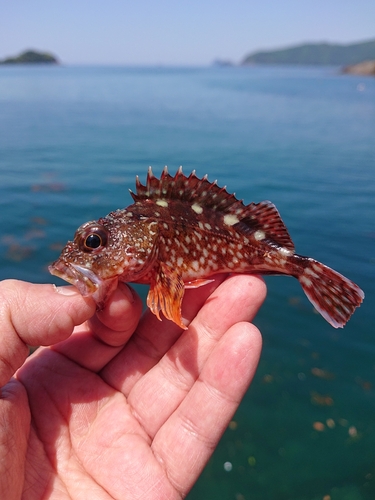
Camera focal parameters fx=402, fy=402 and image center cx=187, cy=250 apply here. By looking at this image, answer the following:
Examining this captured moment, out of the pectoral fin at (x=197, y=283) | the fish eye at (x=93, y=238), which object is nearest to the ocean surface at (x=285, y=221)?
the pectoral fin at (x=197, y=283)

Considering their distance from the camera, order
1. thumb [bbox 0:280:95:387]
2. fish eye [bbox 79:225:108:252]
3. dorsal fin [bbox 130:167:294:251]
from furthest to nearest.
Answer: dorsal fin [bbox 130:167:294:251] → fish eye [bbox 79:225:108:252] → thumb [bbox 0:280:95:387]

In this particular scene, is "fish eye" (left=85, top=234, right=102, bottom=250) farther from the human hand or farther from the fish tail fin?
the fish tail fin

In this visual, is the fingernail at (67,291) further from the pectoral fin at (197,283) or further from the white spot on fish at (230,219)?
the white spot on fish at (230,219)

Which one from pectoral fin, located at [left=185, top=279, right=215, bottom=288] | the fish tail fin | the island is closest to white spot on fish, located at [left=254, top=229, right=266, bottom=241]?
the fish tail fin

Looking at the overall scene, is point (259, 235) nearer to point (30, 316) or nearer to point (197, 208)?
point (197, 208)

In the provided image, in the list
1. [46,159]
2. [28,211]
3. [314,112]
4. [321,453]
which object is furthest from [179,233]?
[314,112]

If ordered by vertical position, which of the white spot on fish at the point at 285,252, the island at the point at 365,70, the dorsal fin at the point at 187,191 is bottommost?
the white spot on fish at the point at 285,252
